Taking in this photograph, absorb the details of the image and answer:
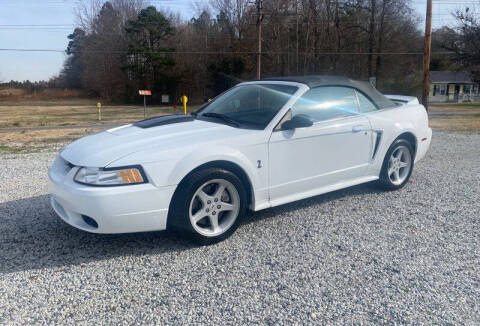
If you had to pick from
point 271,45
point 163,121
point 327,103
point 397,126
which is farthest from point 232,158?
point 271,45

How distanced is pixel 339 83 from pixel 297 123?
1.14m

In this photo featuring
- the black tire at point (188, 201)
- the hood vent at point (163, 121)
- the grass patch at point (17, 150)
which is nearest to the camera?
the black tire at point (188, 201)

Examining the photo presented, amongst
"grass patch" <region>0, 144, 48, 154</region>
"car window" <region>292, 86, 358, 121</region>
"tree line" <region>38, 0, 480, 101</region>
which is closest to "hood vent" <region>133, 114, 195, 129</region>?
"car window" <region>292, 86, 358, 121</region>

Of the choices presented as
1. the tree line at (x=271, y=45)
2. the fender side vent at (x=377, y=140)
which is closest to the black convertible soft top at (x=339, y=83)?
the fender side vent at (x=377, y=140)

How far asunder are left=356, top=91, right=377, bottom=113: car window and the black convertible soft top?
0.07 meters

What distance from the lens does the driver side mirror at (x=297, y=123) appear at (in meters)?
3.76

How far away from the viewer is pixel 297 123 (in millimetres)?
3777

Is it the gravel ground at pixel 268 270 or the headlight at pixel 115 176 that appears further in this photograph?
the headlight at pixel 115 176

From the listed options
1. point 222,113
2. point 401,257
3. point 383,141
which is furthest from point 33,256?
point 383,141

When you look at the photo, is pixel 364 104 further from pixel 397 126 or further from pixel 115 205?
pixel 115 205

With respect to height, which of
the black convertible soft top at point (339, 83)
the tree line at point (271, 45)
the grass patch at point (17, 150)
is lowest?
the grass patch at point (17, 150)

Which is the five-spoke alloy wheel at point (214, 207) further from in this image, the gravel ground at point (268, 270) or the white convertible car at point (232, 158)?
the gravel ground at point (268, 270)

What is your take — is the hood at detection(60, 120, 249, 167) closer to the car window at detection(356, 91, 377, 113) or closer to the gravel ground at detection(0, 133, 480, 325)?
the gravel ground at detection(0, 133, 480, 325)

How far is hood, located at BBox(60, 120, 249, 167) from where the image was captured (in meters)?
3.28
